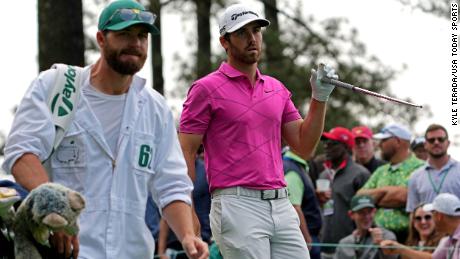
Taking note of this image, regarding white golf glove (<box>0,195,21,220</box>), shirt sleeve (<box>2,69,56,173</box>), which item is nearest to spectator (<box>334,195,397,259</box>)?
shirt sleeve (<box>2,69,56,173</box>)

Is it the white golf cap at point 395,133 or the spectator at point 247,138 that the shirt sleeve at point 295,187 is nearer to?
the white golf cap at point 395,133

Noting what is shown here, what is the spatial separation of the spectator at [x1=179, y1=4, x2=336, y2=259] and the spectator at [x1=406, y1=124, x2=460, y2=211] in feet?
12.1

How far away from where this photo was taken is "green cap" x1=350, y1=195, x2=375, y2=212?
11430 mm

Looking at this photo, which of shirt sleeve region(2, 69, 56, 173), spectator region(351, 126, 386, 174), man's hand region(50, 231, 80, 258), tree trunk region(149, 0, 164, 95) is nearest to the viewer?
man's hand region(50, 231, 80, 258)

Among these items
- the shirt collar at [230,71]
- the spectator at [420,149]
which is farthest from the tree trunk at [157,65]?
the shirt collar at [230,71]

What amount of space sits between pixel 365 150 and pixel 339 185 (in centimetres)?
131

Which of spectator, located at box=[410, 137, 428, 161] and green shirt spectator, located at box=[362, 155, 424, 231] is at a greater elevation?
spectator, located at box=[410, 137, 428, 161]

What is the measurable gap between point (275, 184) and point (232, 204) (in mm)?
303

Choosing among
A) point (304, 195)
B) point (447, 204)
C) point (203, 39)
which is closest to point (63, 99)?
point (447, 204)

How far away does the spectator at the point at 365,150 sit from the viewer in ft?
43.2

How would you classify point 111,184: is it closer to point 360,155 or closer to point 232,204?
point 232,204

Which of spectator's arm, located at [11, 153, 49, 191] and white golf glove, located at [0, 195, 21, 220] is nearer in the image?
white golf glove, located at [0, 195, 21, 220]

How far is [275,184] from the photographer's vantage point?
7.64 m

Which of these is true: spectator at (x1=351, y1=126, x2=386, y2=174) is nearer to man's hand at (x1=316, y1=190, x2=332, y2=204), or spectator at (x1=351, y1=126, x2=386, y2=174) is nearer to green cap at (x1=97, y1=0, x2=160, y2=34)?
man's hand at (x1=316, y1=190, x2=332, y2=204)
